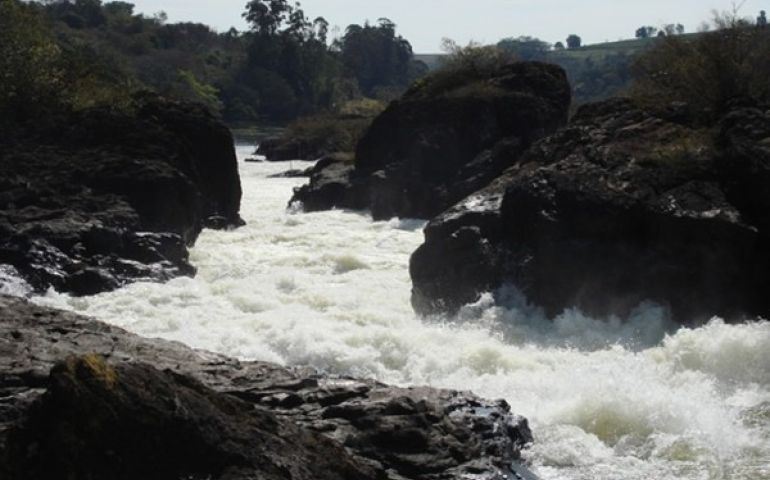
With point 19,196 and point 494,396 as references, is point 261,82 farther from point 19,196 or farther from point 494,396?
point 494,396

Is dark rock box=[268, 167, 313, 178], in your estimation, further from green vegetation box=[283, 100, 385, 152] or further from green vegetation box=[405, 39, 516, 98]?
green vegetation box=[405, 39, 516, 98]

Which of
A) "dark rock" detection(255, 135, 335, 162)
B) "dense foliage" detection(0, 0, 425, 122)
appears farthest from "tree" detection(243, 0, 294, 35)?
"dark rock" detection(255, 135, 335, 162)

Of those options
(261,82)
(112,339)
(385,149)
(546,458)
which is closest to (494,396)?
(546,458)

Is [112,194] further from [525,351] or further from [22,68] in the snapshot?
[525,351]

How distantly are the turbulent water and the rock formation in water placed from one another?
102cm

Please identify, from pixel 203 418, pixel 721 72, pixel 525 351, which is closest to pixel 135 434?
pixel 203 418

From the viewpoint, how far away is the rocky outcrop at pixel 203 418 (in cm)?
652

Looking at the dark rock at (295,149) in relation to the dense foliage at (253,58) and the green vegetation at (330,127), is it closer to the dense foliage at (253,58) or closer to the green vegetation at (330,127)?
the green vegetation at (330,127)

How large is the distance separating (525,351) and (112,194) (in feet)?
37.2

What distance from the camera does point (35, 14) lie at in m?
29.0

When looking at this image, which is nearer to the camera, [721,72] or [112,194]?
[721,72]

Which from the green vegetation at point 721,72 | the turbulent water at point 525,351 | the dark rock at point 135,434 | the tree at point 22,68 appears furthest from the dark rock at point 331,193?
the dark rock at point 135,434

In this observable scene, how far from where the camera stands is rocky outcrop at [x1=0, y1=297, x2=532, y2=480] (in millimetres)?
6516

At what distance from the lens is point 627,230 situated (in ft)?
54.1
